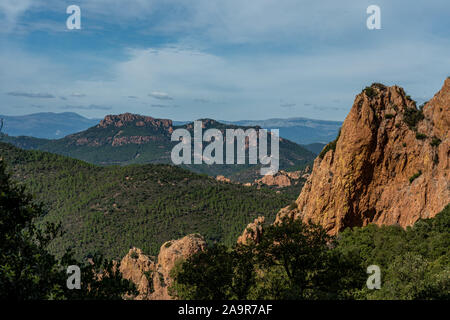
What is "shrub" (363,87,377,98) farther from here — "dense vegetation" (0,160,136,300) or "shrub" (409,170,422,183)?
"dense vegetation" (0,160,136,300)

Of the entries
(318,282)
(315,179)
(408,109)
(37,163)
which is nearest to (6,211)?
(318,282)

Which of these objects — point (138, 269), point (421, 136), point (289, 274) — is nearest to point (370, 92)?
point (421, 136)

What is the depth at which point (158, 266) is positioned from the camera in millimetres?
49438

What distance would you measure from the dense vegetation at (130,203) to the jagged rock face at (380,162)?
40.2 metres

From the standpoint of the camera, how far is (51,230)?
52.2ft

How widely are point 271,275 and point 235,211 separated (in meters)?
86.6

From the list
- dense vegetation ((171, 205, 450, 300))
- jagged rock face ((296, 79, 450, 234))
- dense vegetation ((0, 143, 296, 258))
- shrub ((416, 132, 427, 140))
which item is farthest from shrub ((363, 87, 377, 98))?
dense vegetation ((0, 143, 296, 258))

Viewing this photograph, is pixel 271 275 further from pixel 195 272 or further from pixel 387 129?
pixel 387 129

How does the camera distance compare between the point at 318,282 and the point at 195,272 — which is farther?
the point at 318,282

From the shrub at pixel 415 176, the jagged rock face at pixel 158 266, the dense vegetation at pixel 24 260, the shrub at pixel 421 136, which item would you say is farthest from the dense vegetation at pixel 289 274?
the jagged rock face at pixel 158 266

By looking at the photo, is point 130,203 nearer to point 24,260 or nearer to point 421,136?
point 421,136

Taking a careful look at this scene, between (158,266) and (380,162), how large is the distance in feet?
108

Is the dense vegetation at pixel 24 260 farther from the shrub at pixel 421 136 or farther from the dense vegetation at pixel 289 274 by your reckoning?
the shrub at pixel 421 136
